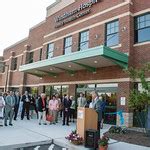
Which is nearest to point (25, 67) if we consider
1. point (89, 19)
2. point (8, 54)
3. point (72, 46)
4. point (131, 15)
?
point (72, 46)

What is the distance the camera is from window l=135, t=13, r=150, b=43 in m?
15.4

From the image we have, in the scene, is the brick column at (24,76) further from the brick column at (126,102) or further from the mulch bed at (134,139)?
the mulch bed at (134,139)

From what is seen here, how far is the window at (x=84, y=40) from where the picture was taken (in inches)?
754

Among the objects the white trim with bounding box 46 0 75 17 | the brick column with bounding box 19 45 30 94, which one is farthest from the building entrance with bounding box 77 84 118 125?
the brick column with bounding box 19 45 30 94

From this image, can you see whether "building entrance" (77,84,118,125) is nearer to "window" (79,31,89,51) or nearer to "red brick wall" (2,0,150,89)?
"red brick wall" (2,0,150,89)

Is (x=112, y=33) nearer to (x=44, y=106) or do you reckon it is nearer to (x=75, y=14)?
(x=75, y=14)

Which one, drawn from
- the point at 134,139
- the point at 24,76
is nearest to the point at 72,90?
the point at 134,139

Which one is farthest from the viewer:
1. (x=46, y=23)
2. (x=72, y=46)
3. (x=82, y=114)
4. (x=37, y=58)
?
(x=37, y=58)

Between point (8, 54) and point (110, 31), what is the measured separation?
21.2 m

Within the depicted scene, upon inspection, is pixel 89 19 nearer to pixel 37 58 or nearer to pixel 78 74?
pixel 78 74

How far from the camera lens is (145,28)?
50.7ft

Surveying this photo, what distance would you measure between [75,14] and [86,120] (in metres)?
12.9

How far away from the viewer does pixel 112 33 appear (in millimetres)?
17125

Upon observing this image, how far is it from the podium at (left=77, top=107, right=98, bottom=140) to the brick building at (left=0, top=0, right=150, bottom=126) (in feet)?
15.7
